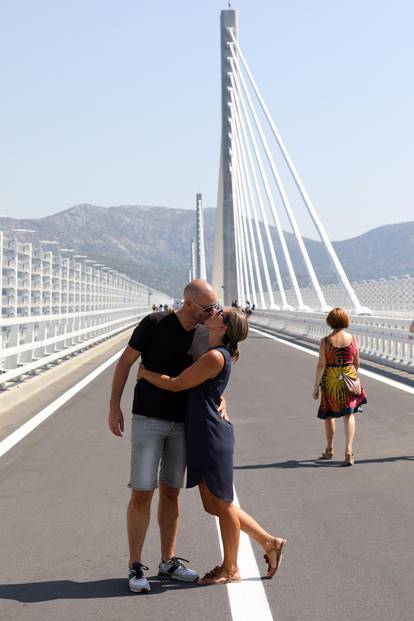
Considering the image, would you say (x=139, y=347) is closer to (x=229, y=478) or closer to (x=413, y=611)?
(x=229, y=478)

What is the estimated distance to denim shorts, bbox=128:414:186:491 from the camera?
5645 mm

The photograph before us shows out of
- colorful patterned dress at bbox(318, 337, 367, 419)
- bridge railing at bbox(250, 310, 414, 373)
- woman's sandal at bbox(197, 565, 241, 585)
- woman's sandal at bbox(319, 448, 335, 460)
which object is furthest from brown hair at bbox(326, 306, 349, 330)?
bridge railing at bbox(250, 310, 414, 373)

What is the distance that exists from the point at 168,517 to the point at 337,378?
448cm

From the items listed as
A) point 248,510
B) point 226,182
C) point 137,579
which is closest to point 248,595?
point 137,579

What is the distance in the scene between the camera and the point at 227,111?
74.7 m

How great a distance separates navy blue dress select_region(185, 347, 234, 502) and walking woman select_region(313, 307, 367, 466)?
175 inches

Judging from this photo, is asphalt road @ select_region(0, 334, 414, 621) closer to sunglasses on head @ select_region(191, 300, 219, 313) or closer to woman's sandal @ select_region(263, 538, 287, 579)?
woman's sandal @ select_region(263, 538, 287, 579)

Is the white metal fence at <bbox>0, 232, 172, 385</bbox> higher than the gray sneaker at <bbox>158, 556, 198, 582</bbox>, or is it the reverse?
the white metal fence at <bbox>0, 232, 172, 385</bbox>

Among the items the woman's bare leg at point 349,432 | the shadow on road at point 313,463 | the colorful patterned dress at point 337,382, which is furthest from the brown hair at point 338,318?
the shadow on road at point 313,463

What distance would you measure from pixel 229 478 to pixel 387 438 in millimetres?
5707

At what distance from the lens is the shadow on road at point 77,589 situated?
5.41 meters

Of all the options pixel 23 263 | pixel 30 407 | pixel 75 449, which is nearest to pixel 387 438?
pixel 75 449

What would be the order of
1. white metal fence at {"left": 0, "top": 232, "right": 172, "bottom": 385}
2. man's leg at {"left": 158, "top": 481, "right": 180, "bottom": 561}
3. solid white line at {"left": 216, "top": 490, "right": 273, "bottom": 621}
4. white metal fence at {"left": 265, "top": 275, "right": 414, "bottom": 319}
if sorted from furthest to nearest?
white metal fence at {"left": 265, "top": 275, "right": 414, "bottom": 319}, white metal fence at {"left": 0, "top": 232, "right": 172, "bottom": 385}, man's leg at {"left": 158, "top": 481, "right": 180, "bottom": 561}, solid white line at {"left": 216, "top": 490, "right": 273, "bottom": 621}

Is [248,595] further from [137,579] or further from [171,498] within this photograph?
[171,498]
